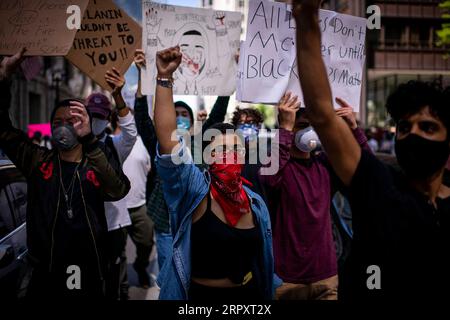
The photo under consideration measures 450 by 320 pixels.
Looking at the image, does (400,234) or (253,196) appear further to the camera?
(253,196)

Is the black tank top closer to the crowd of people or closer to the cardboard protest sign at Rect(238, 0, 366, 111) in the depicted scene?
the crowd of people

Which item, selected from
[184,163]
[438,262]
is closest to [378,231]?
[438,262]

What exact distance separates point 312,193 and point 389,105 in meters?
1.40

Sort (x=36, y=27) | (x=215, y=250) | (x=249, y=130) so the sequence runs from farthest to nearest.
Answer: (x=249, y=130), (x=36, y=27), (x=215, y=250)

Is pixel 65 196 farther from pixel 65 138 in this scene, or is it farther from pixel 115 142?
pixel 115 142

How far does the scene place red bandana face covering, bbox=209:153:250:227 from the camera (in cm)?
279

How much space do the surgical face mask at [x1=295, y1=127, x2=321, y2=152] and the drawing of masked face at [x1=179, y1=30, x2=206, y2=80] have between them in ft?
3.28

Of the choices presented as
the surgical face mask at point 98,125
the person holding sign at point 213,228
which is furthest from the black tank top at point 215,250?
the surgical face mask at point 98,125

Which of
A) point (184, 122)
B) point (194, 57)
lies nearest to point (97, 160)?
point (194, 57)

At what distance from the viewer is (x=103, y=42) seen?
361 centimetres

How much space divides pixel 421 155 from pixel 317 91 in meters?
0.53

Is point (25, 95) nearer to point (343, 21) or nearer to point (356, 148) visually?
point (343, 21)

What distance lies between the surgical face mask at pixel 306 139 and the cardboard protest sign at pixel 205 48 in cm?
75

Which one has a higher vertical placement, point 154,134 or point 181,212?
point 154,134
